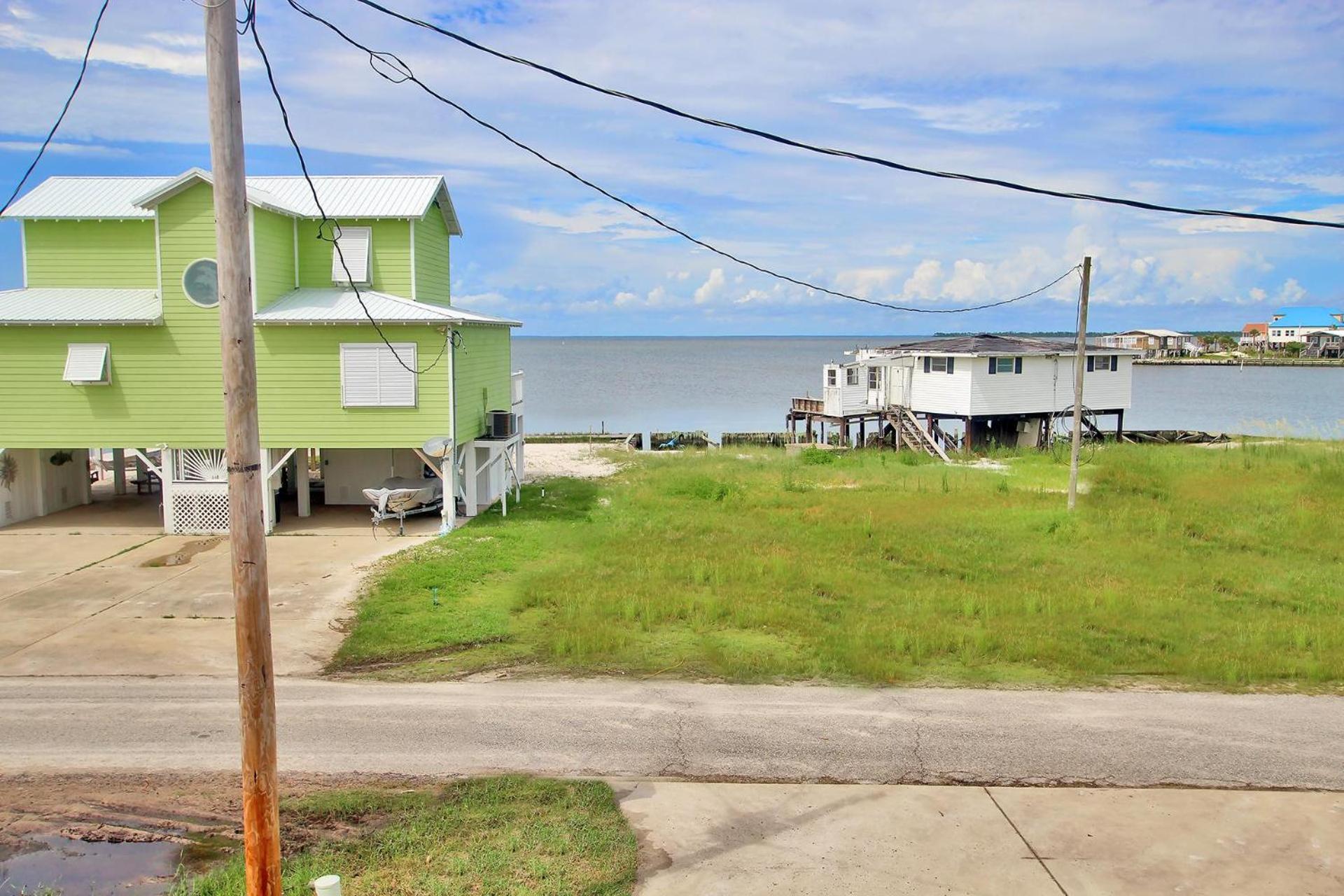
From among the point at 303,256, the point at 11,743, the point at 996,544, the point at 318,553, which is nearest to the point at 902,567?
the point at 996,544

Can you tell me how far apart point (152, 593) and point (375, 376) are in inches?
266

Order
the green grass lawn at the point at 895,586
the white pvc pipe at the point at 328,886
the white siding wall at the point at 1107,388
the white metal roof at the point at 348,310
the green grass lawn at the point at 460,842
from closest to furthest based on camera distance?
1. the white pvc pipe at the point at 328,886
2. the green grass lawn at the point at 460,842
3. the green grass lawn at the point at 895,586
4. the white metal roof at the point at 348,310
5. the white siding wall at the point at 1107,388

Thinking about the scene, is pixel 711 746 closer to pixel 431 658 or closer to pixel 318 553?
pixel 431 658

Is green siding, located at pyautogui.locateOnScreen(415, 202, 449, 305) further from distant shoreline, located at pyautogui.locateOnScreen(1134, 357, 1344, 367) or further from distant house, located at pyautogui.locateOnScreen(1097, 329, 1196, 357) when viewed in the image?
distant house, located at pyautogui.locateOnScreen(1097, 329, 1196, 357)

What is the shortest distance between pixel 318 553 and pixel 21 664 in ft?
22.8

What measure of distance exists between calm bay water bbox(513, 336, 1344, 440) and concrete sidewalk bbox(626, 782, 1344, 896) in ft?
131

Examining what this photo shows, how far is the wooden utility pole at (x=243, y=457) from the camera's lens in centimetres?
571

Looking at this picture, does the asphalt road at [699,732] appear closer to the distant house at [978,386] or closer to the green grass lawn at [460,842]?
the green grass lawn at [460,842]

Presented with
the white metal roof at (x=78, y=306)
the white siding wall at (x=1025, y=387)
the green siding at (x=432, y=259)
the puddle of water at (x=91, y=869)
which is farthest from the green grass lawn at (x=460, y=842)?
the white siding wall at (x=1025, y=387)

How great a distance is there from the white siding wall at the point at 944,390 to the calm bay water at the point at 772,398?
14.4 metres

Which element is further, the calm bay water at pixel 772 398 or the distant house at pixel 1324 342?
the distant house at pixel 1324 342

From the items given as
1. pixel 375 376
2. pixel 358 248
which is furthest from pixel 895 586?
pixel 358 248

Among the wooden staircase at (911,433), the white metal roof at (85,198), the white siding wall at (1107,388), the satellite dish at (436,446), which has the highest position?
the white metal roof at (85,198)

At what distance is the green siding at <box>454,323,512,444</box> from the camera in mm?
21812
